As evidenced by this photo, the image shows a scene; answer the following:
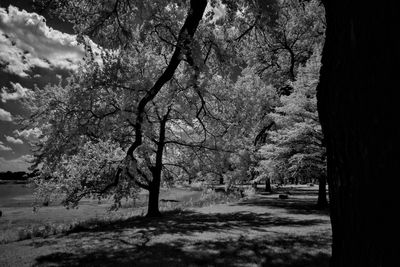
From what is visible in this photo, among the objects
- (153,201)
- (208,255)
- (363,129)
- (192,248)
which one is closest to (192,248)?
(192,248)

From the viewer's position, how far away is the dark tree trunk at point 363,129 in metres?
2.07

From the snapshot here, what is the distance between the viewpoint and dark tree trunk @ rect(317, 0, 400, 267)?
2072mm

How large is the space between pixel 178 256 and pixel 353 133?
321 inches

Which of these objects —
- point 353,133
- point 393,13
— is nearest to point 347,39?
point 393,13

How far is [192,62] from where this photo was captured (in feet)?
32.2

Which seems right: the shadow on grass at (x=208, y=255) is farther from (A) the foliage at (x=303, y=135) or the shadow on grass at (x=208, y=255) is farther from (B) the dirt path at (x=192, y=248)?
(A) the foliage at (x=303, y=135)

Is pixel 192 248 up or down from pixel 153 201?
down

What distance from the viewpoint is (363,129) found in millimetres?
2219

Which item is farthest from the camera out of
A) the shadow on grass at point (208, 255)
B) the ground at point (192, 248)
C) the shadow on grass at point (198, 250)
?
the ground at point (192, 248)

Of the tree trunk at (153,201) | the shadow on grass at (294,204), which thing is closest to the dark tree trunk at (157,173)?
the tree trunk at (153,201)

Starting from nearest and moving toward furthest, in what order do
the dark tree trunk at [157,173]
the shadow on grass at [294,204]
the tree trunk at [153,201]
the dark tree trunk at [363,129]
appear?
the dark tree trunk at [363,129]
the shadow on grass at [294,204]
the tree trunk at [153,201]
the dark tree trunk at [157,173]

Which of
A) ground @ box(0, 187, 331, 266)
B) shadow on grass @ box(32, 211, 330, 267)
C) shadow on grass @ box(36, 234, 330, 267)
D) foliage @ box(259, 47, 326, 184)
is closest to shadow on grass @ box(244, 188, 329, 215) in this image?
foliage @ box(259, 47, 326, 184)

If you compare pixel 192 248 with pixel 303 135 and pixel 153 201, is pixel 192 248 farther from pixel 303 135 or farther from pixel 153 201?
pixel 153 201

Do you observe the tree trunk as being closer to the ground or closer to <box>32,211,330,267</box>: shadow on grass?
the ground
